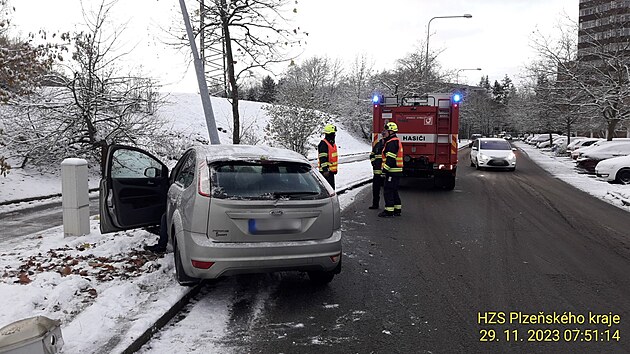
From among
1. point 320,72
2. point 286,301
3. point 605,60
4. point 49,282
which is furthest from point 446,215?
point 320,72

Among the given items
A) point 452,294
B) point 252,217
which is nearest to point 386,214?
point 452,294

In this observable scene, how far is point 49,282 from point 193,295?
1466 millimetres

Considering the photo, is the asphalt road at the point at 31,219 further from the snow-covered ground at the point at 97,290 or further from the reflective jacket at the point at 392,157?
the reflective jacket at the point at 392,157

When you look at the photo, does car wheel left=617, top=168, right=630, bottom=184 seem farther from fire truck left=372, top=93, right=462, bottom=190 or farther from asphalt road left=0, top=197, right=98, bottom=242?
asphalt road left=0, top=197, right=98, bottom=242

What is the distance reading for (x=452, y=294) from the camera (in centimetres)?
498

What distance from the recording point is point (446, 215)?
994 centimetres

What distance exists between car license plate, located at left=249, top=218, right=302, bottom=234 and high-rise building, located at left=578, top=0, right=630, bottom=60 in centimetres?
2646

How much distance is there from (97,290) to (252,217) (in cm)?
179

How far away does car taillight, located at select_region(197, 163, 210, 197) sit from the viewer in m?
4.49

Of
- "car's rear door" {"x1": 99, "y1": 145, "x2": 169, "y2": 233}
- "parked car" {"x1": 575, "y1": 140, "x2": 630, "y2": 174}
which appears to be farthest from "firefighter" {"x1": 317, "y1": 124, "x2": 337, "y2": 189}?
"parked car" {"x1": 575, "y1": 140, "x2": 630, "y2": 174}

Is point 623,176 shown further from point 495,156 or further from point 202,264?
point 202,264

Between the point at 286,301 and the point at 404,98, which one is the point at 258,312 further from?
the point at 404,98

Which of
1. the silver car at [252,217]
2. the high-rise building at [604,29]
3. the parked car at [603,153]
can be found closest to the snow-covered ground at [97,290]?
the silver car at [252,217]

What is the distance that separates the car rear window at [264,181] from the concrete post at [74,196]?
10.9 ft
